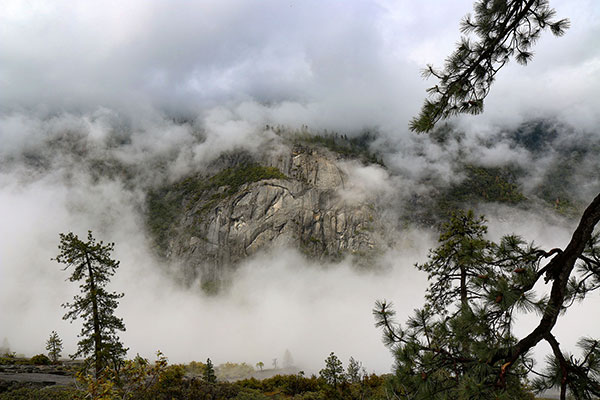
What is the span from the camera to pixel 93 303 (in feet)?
58.9

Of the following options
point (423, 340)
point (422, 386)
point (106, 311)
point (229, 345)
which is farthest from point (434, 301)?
point (229, 345)

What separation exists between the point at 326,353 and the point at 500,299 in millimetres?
208534

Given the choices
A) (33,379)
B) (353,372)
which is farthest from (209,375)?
(33,379)

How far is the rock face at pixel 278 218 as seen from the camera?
162m

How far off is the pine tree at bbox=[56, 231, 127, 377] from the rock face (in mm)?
142506

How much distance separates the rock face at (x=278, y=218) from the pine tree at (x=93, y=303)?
143 m

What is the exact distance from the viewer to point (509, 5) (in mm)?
4164

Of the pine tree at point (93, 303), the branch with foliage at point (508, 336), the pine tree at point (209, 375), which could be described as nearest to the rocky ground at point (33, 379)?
the pine tree at point (93, 303)

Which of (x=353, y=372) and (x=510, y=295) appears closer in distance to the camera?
(x=510, y=295)

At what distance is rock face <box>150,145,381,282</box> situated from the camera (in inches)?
6363

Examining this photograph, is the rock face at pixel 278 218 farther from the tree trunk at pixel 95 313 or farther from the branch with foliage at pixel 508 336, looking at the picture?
the branch with foliage at pixel 508 336

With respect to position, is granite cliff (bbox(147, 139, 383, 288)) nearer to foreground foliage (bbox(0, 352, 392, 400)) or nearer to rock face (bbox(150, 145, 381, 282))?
rock face (bbox(150, 145, 381, 282))

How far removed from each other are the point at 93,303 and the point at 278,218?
144 meters

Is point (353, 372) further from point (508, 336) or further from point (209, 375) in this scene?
point (508, 336)
